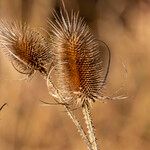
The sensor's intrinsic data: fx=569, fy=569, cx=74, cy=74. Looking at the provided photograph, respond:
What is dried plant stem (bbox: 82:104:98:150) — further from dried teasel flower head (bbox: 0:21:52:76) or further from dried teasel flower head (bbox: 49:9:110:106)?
dried teasel flower head (bbox: 0:21:52:76)

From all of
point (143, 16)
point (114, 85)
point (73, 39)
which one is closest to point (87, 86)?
point (73, 39)

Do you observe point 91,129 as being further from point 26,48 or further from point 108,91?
point 108,91

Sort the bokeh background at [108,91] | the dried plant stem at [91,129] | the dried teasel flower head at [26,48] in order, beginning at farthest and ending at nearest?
1. the bokeh background at [108,91]
2. the dried teasel flower head at [26,48]
3. the dried plant stem at [91,129]

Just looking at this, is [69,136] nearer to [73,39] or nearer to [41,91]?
[41,91]

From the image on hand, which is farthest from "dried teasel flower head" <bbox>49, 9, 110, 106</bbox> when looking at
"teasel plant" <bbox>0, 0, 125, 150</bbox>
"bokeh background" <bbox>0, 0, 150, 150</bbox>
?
"bokeh background" <bbox>0, 0, 150, 150</bbox>

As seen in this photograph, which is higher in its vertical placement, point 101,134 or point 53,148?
point 101,134

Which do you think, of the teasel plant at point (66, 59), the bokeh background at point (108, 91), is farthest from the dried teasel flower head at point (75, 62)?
the bokeh background at point (108, 91)

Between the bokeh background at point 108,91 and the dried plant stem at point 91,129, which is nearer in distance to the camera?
the dried plant stem at point 91,129

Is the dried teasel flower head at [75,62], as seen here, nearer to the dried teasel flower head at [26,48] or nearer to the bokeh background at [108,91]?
the dried teasel flower head at [26,48]

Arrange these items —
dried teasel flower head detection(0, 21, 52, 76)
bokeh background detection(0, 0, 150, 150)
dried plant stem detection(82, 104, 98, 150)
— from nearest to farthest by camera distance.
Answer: dried plant stem detection(82, 104, 98, 150)
dried teasel flower head detection(0, 21, 52, 76)
bokeh background detection(0, 0, 150, 150)
